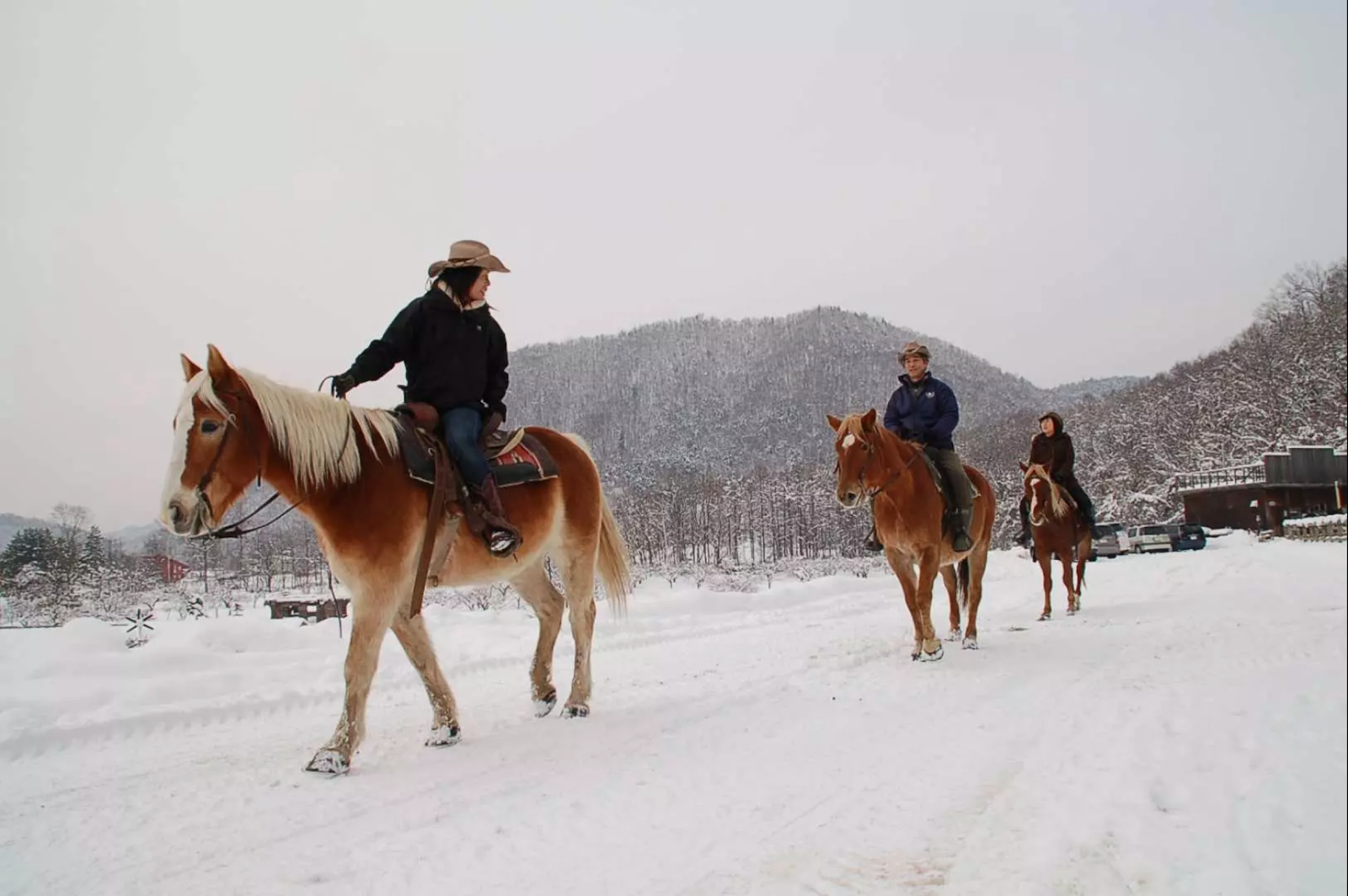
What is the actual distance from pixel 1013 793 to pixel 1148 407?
2441 mm

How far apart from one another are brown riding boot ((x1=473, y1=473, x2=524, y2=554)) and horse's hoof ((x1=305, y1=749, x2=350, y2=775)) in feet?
5.32

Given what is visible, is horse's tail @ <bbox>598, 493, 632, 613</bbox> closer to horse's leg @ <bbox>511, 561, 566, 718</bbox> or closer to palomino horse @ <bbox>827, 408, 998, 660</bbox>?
horse's leg @ <bbox>511, 561, 566, 718</bbox>

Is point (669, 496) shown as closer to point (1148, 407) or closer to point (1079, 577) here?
point (1079, 577)

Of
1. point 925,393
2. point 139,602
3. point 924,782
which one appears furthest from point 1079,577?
point 139,602

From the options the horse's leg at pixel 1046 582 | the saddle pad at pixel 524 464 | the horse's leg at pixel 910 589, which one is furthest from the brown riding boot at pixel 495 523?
the horse's leg at pixel 1046 582

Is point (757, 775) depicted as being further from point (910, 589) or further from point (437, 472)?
point (910, 589)

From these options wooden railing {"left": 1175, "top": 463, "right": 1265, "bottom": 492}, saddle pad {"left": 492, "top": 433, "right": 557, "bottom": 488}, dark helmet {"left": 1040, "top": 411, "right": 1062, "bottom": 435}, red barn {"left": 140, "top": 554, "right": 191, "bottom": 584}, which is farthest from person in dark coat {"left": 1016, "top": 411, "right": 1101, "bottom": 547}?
red barn {"left": 140, "top": 554, "right": 191, "bottom": 584}

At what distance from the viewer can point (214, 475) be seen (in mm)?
4590

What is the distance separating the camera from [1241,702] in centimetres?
275

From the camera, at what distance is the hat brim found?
232 inches

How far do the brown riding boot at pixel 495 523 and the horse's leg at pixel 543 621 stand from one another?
3.90 ft

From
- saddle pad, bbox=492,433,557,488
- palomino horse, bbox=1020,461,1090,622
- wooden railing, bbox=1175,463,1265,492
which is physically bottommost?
palomino horse, bbox=1020,461,1090,622

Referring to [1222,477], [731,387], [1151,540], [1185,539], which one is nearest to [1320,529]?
[1222,477]

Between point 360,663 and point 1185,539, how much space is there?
3098cm
